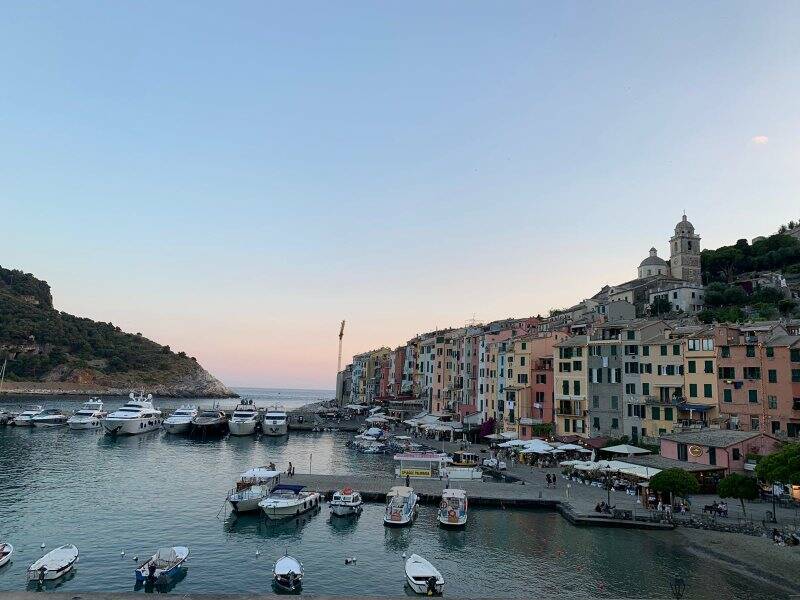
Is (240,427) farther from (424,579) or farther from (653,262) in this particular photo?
(653,262)

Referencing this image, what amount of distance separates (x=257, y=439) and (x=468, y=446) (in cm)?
3895

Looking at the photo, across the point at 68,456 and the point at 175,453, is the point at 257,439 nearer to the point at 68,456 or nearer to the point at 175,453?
the point at 175,453

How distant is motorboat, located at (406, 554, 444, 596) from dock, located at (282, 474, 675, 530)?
16523mm

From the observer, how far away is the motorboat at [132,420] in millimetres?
91375

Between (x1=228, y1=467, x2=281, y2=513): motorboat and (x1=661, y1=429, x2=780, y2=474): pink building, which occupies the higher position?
(x1=661, y1=429, x2=780, y2=474): pink building

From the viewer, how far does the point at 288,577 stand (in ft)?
91.7

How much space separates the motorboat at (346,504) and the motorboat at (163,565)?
13.7m

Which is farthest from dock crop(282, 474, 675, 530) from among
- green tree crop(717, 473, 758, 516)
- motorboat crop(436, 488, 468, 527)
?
motorboat crop(436, 488, 468, 527)

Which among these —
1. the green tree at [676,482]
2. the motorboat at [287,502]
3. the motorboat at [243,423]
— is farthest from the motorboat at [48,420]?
the green tree at [676,482]

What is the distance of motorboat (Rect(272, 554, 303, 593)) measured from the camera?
27.7 metres

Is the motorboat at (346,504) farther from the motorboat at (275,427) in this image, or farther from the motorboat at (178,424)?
the motorboat at (178,424)

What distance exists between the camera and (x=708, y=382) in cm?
5816

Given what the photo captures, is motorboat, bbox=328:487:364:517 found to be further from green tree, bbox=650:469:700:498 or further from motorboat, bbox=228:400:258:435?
motorboat, bbox=228:400:258:435

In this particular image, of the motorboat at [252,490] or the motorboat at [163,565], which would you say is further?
the motorboat at [252,490]
